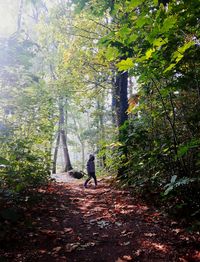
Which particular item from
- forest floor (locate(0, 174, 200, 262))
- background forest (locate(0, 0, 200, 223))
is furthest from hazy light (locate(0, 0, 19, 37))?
forest floor (locate(0, 174, 200, 262))

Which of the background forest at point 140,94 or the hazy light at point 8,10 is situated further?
the hazy light at point 8,10

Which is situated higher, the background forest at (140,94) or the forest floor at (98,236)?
the background forest at (140,94)

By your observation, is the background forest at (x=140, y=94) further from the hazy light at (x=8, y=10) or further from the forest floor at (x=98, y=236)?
the hazy light at (x=8, y=10)

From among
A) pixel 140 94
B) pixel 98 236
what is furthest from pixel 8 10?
pixel 98 236

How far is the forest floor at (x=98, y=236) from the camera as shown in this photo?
4004 mm

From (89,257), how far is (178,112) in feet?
12.8

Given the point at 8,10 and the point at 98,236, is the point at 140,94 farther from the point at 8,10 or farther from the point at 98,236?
the point at 8,10

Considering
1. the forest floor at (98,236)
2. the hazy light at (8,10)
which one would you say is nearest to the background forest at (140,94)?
the forest floor at (98,236)

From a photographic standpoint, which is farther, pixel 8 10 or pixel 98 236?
pixel 8 10

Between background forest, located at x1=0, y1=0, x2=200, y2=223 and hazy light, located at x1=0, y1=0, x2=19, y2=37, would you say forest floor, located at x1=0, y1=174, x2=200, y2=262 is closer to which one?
background forest, located at x1=0, y1=0, x2=200, y2=223

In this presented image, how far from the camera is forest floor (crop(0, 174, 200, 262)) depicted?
4.00 m

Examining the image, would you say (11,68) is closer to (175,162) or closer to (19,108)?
(19,108)

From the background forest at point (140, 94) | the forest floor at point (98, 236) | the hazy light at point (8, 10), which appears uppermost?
the hazy light at point (8, 10)

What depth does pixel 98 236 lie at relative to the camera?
489 centimetres
